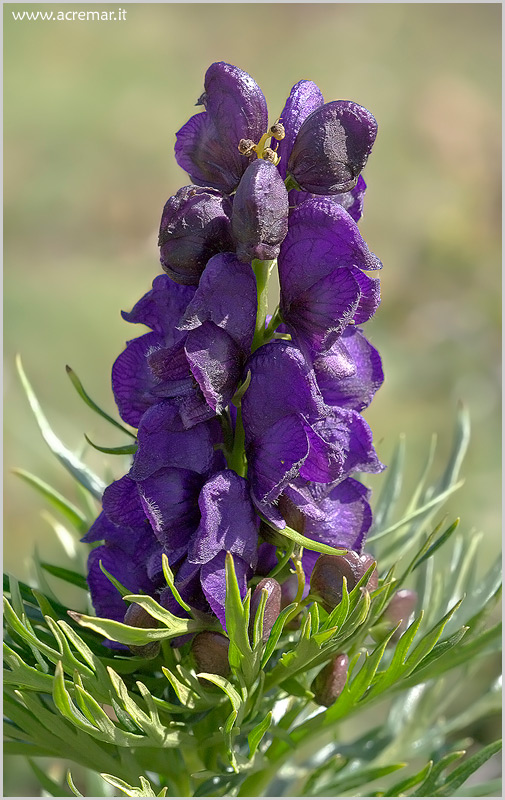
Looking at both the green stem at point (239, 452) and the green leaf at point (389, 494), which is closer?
the green stem at point (239, 452)

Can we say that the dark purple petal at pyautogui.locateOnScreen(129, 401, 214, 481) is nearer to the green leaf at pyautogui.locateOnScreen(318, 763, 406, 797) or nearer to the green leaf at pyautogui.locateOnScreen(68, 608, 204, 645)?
the green leaf at pyautogui.locateOnScreen(68, 608, 204, 645)

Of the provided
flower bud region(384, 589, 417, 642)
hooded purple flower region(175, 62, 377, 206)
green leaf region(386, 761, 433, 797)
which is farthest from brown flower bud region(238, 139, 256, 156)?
green leaf region(386, 761, 433, 797)

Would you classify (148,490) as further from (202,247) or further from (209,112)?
(209,112)

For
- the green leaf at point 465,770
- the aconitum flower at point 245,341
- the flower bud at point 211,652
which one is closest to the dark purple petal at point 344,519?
the aconitum flower at point 245,341

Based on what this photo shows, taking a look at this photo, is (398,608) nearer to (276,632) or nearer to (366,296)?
(276,632)

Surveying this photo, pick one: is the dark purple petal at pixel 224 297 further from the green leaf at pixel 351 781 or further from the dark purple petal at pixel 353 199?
the green leaf at pixel 351 781

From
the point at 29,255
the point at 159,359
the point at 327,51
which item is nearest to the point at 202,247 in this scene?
the point at 159,359
